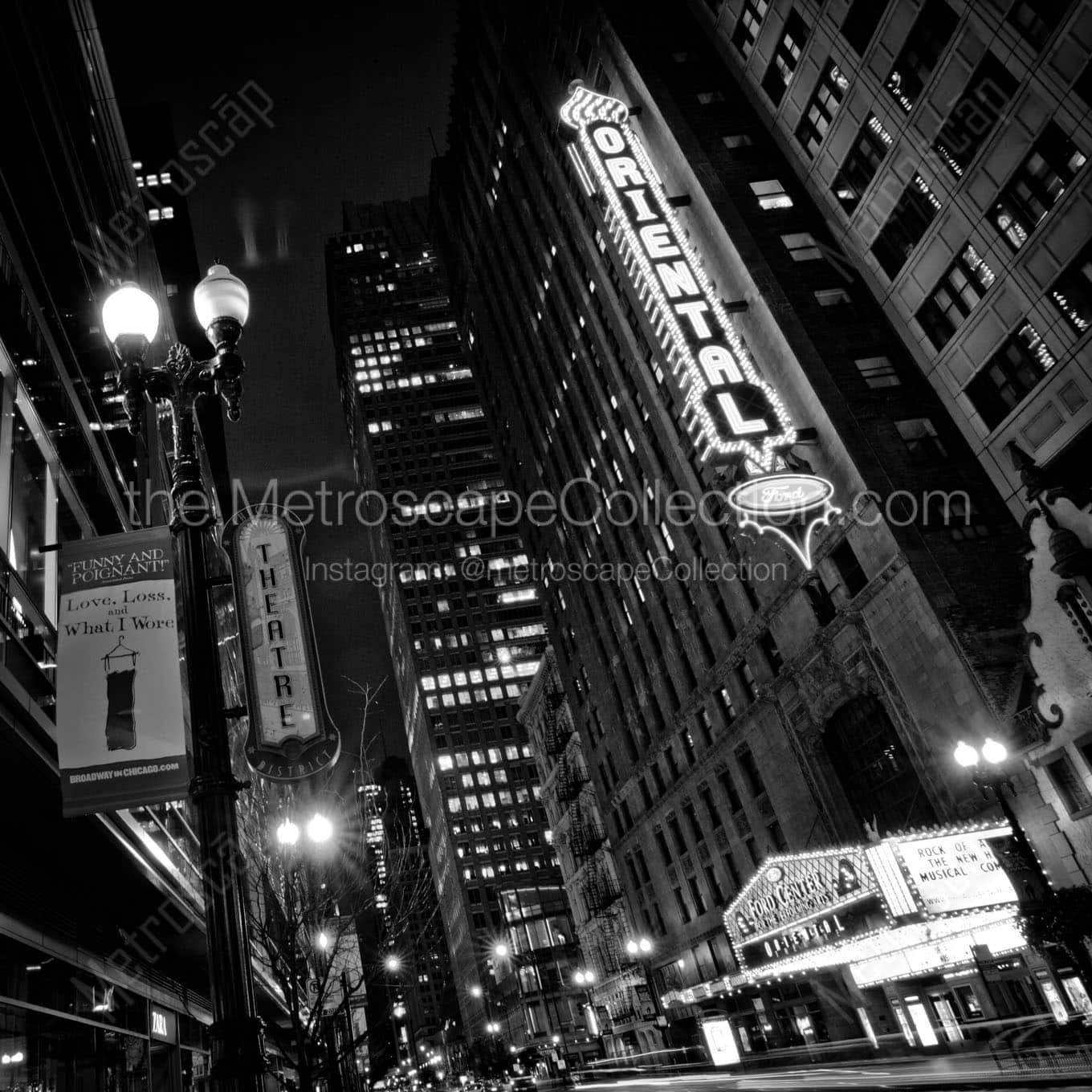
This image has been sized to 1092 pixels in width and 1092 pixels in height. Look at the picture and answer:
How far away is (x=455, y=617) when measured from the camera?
158 metres

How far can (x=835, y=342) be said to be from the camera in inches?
1544

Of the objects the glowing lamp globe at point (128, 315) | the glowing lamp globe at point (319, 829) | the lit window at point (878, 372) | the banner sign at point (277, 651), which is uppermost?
the lit window at point (878, 372)

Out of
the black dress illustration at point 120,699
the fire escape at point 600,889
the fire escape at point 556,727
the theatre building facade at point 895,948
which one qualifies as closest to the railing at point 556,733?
the fire escape at point 556,727

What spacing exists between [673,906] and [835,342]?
36.9 metres

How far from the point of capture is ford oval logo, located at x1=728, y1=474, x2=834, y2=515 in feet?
114

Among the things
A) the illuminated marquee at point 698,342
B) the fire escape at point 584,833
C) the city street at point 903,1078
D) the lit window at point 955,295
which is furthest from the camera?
the fire escape at point 584,833

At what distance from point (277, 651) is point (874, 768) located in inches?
1288

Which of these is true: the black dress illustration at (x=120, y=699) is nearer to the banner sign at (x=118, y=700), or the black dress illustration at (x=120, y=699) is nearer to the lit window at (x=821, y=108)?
the banner sign at (x=118, y=700)

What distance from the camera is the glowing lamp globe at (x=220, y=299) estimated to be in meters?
8.55

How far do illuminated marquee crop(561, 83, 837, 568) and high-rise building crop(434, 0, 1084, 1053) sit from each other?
0.18 meters

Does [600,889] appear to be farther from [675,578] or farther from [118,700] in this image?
[118,700]

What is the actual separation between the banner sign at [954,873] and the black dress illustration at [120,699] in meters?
21.8

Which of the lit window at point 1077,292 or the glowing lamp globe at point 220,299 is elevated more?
the lit window at point 1077,292

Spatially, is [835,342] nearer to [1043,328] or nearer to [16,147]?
[1043,328]
